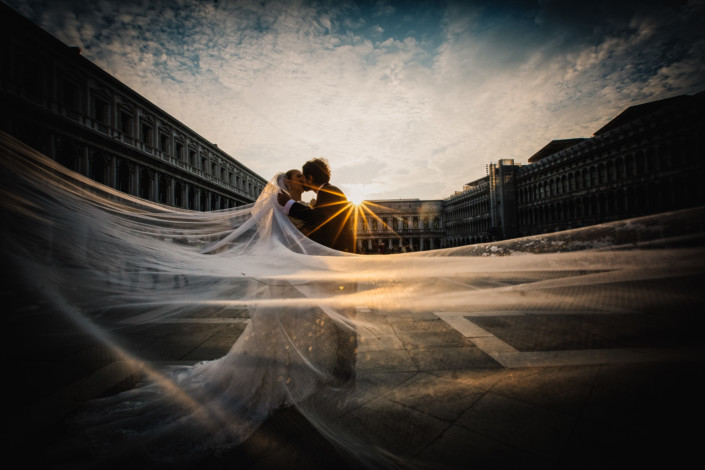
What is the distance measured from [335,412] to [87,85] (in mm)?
24538

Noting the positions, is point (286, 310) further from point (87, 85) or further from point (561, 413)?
point (87, 85)

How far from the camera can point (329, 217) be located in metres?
2.36

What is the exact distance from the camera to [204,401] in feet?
6.65

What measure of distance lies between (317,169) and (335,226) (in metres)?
0.58

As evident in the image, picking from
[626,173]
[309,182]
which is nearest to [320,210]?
[309,182]

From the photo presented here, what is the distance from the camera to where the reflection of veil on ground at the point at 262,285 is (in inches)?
64.6

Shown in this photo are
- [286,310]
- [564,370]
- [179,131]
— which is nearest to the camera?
[286,310]

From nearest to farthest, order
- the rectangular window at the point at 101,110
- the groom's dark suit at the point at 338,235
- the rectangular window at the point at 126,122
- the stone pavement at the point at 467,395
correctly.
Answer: the stone pavement at the point at 467,395 < the groom's dark suit at the point at 338,235 < the rectangular window at the point at 101,110 < the rectangular window at the point at 126,122

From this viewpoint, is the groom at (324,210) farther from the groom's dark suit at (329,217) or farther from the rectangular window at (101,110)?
the rectangular window at (101,110)

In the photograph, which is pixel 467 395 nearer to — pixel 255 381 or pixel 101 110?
pixel 255 381

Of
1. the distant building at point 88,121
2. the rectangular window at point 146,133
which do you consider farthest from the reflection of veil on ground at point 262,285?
the rectangular window at point 146,133

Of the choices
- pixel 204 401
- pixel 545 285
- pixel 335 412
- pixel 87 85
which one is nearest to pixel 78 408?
pixel 204 401

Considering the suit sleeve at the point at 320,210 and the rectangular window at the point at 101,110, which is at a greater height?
the rectangular window at the point at 101,110

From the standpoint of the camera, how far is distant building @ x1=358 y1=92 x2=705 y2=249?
16.6 metres
